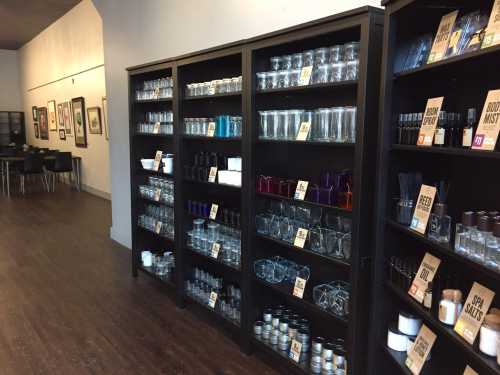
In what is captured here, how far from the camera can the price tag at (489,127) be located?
1.37 meters

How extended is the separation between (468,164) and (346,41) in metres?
A: 0.98

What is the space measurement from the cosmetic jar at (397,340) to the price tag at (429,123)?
0.93 m

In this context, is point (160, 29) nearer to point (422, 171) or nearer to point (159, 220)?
point (159, 220)

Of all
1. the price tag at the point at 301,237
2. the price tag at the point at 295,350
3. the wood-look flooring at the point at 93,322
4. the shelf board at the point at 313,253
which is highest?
the price tag at the point at 301,237

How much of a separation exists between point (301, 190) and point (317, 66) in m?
0.71

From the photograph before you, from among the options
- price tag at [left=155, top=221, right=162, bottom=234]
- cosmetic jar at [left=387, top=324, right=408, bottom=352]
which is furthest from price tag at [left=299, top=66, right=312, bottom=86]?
price tag at [left=155, top=221, right=162, bottom=234]

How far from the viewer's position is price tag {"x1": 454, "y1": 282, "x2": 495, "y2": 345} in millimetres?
1495

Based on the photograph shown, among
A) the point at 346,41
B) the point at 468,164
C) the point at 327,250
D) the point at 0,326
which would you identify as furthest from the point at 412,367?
the point at 0,326

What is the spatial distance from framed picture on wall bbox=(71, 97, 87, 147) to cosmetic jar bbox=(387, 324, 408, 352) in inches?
350

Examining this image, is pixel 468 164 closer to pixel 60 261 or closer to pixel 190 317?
pixel 190 317

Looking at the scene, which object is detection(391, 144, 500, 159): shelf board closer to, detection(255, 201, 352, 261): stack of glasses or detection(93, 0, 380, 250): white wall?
detection(255, 201, 352, 261): stack of glasses

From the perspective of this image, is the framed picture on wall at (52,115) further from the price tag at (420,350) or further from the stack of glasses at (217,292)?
the price tag at (420,350)

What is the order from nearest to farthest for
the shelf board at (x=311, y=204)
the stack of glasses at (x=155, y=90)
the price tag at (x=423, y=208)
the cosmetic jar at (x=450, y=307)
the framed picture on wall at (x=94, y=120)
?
the cosmetic jar at (x=450, y=307) < the price tag at (x=423, y=208) < the shelf board at (x=311, y=204) < the stack of glasses at (x=155, y=90) < the framed picture on wall at (x=94, y=120)

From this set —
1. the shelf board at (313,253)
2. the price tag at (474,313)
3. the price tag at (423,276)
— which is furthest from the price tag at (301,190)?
the price tag at (474,313)
